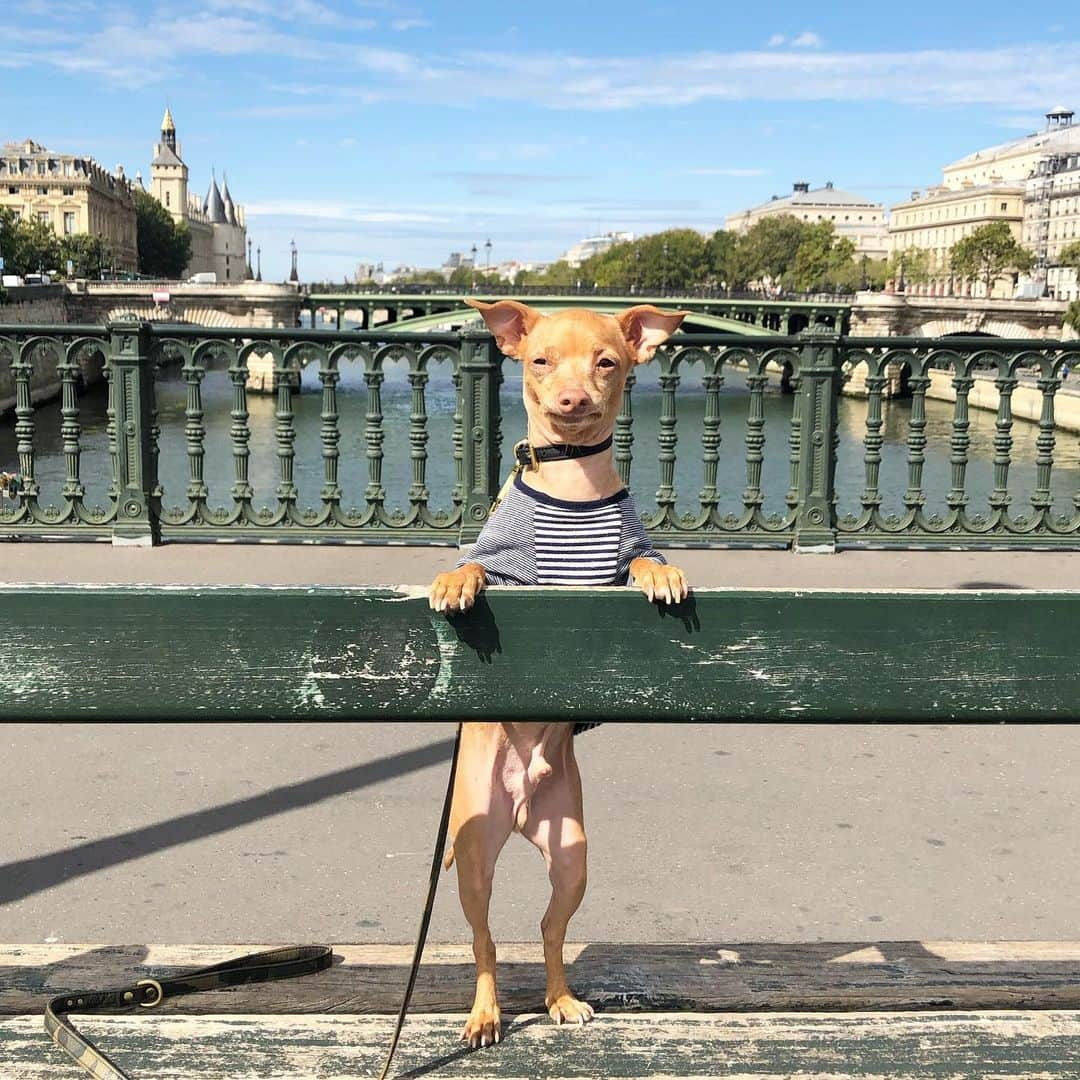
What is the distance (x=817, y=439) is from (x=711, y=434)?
66 centimetres

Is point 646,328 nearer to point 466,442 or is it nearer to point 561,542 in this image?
point 561,542

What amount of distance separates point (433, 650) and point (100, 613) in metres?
0.45

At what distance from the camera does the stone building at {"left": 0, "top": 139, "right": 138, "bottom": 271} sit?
392 feet

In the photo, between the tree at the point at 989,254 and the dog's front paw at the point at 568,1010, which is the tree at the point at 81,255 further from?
the dog's front paw at the point at 568,1010

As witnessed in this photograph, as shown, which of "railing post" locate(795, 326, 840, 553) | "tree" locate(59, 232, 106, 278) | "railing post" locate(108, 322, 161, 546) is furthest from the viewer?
"tree" locate(59, 232, 106, 278)

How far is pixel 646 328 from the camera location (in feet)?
9.61

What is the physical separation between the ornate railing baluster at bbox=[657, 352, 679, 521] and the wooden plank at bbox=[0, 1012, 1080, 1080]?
18.6ft

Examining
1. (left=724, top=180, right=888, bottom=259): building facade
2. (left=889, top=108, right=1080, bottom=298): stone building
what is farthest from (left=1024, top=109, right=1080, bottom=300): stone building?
(left=724, top=180, right=888, bottom=259): building facade

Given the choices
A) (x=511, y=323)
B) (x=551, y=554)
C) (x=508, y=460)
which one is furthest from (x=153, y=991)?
(x=508, y=460)

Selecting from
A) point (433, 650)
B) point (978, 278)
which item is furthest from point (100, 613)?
point (978, 278)

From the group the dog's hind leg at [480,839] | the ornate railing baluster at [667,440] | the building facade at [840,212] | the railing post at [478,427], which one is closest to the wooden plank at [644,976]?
the dog's hind leg at [480,839]

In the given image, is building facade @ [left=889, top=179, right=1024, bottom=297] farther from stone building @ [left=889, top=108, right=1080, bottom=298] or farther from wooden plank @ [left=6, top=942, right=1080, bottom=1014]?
wooden plank @ [left=6, top=942, right=1080, bottom=1014]

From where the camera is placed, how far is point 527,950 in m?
2.67

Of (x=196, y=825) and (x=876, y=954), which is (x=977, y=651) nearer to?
(x=876, y=954)
